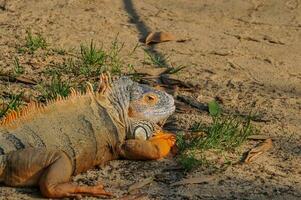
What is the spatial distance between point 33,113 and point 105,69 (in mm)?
→ 2098

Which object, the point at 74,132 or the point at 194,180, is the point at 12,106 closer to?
the point at 74,132

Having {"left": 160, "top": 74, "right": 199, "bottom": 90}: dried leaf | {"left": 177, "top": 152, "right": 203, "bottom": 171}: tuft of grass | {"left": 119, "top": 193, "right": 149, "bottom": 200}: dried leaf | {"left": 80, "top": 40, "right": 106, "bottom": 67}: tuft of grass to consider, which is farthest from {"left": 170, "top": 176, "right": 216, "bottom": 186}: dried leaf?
{"left": 80, "top": 40, "right": 106, "bottom": 67}: tuft of grass

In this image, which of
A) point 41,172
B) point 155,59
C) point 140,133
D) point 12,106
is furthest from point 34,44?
point 41,172

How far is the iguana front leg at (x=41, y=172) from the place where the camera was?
5793 mm

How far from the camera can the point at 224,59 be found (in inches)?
348

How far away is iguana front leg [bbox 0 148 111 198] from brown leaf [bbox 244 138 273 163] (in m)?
1.33

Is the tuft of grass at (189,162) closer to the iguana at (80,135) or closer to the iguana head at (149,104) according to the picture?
the iguana at (80,135)

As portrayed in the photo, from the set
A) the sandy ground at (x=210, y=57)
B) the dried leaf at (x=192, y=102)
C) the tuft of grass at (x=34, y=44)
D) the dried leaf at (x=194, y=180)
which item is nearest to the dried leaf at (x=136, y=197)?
the sandy ground at (x=210, y=57)

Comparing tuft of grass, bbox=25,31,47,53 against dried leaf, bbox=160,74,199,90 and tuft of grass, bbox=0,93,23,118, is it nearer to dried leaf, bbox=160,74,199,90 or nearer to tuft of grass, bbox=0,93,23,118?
dried leaf, bbox=160,74,199,90

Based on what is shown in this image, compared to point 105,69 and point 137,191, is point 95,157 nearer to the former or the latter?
point 137,191

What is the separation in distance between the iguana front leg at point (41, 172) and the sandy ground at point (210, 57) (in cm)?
10

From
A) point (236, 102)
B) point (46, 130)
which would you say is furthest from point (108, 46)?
point (46, 130)

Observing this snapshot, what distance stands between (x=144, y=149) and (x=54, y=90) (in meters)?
1.30

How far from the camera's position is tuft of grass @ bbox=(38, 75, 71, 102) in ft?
23.8
